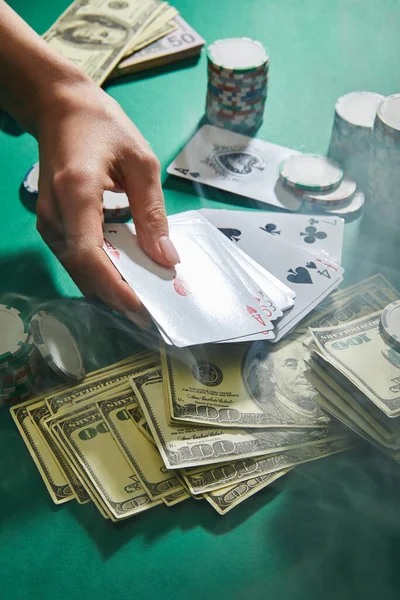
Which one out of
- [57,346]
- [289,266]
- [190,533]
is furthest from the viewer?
[289,266]

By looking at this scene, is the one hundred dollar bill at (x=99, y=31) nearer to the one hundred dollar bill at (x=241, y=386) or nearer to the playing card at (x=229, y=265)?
the playing card at (x=229, y=265)

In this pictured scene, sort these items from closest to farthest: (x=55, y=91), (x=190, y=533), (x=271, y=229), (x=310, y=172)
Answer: (x=190, y=533), (x=55, y=91), (x=271, y=229), (x=310, y=172)

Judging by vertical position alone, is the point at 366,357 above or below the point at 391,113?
below

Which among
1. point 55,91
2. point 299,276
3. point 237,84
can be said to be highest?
point 55,91

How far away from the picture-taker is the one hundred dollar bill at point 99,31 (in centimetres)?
217

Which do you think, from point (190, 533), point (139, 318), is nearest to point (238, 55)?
point (139, 318)

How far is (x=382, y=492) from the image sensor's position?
124 cm

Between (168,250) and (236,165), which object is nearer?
(168,250)

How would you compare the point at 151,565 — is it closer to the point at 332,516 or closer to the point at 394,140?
the point at 332,516

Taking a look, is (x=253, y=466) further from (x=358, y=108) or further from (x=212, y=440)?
(x=358, y=108)

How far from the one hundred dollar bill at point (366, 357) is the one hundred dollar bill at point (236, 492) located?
0.22 metres

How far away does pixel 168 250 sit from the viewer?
4.72 feet

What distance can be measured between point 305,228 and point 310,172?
0.65ft

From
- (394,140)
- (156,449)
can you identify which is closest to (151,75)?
(394,140)
